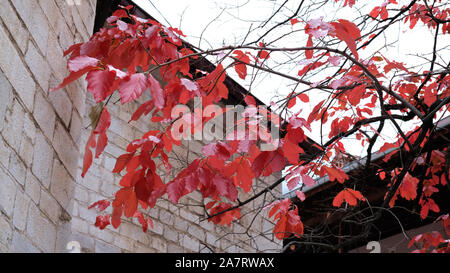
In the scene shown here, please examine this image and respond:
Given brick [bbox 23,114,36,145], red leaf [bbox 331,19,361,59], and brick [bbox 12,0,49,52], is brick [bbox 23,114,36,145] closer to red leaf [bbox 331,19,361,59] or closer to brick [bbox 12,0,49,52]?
brick [bbox 12,0,49,52]

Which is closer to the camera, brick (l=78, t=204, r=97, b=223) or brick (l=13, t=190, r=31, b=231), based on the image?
brick (l=13, t=190, r=31, b=231)

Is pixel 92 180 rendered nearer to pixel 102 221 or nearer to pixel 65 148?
pixel 102 221

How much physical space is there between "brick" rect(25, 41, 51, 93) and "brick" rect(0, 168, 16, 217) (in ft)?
1.70

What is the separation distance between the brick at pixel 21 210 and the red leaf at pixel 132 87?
59 centimetres

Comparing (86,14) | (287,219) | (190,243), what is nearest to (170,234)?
(190,243)

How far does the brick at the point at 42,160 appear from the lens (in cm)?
229

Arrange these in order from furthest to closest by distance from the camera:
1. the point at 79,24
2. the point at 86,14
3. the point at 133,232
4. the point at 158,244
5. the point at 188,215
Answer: the point at 188,215, the point at 158,244, the point at 133,232, the point at 86,14, the point at 79,24

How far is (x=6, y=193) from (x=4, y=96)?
34 centimetres

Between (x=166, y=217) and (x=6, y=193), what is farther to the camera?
(x=166, y=217)

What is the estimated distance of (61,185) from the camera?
8.54ft

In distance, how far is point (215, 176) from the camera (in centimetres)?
259

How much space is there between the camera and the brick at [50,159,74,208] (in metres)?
2.50

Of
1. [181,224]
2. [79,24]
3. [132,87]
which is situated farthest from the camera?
[181,224]

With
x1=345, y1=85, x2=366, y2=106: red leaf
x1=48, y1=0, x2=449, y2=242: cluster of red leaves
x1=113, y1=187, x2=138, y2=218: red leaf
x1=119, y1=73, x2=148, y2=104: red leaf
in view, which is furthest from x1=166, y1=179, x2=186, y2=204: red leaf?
x1=345, y1=85, x2=366, y2=106: red leaf
